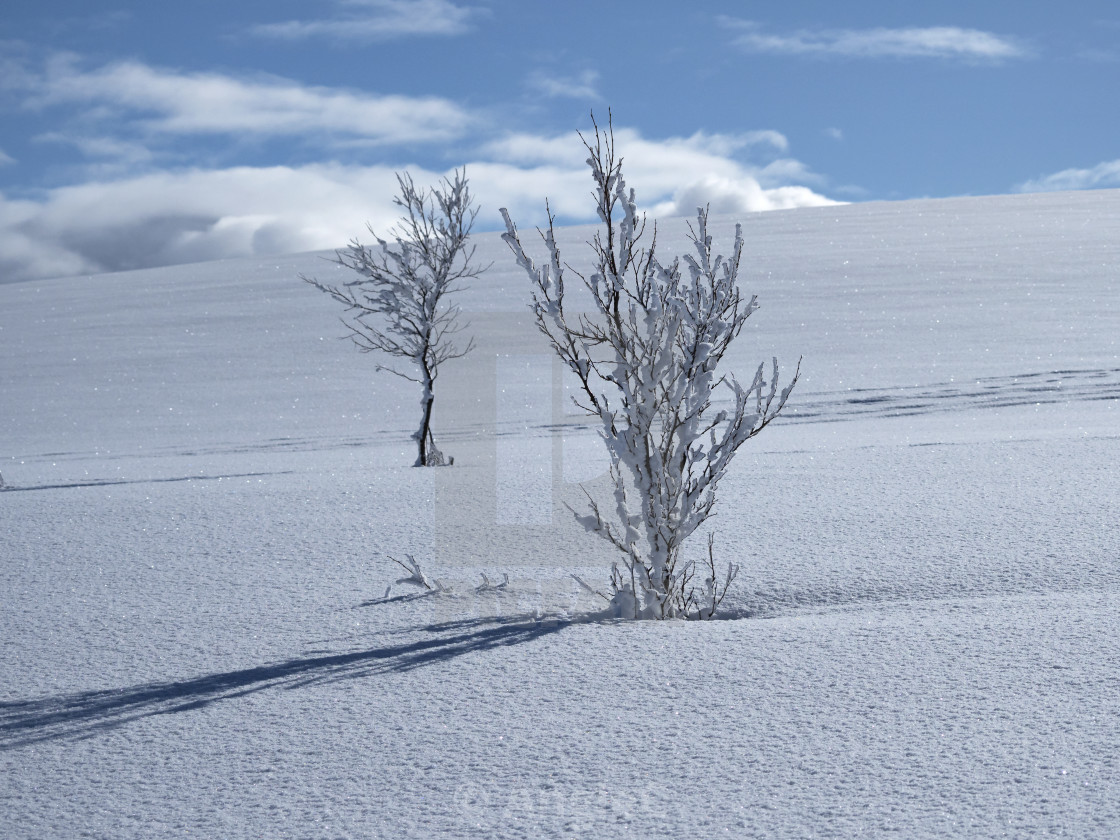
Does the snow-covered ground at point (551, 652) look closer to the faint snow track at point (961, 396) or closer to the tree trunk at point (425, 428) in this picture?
the tree trunk at point (425, 428)

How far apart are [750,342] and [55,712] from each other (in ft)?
53.3

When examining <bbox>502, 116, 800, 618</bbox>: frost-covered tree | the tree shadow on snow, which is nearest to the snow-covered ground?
the tree shadow on snow

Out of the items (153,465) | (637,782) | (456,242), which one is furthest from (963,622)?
(153,465)

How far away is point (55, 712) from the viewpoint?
8.96ft

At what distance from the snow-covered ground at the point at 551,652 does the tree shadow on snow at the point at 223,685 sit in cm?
1

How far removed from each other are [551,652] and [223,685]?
3.30 ft

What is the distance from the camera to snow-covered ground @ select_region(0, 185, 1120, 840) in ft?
6.86

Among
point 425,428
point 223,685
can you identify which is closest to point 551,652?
point 223,685

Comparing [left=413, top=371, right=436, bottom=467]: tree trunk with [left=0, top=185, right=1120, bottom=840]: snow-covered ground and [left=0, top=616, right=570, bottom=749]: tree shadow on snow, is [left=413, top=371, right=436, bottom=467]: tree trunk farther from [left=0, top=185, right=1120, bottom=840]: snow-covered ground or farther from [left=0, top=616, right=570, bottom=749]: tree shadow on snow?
[left=0, top=616, right=570, bottom=749]: tree shadow on snow

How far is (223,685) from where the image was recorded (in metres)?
2.87

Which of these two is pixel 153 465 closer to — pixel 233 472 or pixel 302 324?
pixel 233 472

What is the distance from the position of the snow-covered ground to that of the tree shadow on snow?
1 cm

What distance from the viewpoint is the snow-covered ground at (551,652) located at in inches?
82.3

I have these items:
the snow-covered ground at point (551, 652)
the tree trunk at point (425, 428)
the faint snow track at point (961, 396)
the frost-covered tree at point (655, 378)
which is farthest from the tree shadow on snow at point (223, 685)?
the faint snow track at point (961, 396)
